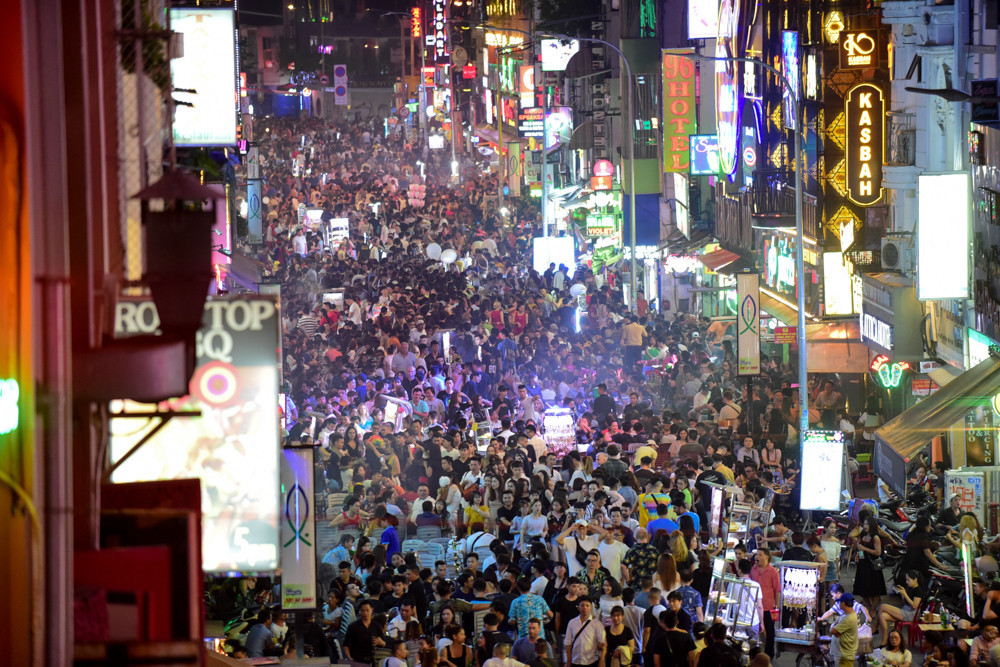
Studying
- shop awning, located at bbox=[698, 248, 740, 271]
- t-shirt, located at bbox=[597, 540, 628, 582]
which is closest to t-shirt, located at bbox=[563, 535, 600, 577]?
t-shirt, located at bbox=[597, 540, 628, 582]

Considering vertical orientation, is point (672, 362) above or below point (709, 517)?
above

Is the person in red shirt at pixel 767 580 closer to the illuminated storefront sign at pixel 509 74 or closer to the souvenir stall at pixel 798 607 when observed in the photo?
the souvenir stall at pixel 798 607

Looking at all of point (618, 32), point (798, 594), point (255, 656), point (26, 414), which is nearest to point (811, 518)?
point (798, 594)

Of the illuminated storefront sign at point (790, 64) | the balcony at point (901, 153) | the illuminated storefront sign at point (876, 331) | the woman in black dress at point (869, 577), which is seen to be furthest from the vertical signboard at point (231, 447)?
the illuminated storefront sign at point (790, 64)

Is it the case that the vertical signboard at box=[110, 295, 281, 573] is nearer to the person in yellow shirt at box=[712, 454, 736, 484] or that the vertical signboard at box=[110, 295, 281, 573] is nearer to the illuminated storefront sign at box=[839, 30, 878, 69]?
the person in yellow shirt at box=[712, 454, 736, 484]

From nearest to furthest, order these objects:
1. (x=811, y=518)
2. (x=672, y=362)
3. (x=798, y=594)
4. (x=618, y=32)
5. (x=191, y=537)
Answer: (x=191, y=537), (x=798, y=594), (x=811, y=518), (x=672, y=362), (x=618, y=32)

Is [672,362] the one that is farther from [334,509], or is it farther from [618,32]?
[618,32]

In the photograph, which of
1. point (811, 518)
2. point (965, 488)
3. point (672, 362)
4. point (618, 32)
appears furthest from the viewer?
point (618, 32)
